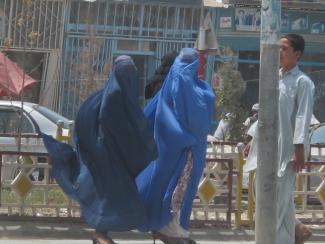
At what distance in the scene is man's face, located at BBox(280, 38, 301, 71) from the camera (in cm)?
705

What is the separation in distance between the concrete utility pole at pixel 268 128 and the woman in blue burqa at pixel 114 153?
3.04ft

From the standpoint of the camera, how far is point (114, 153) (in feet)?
23.2

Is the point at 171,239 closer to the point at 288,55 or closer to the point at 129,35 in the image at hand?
the point at 288,55

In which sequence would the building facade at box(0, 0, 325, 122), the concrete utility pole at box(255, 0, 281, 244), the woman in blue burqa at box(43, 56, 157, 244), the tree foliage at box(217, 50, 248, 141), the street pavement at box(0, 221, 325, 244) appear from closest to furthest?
the concrete utility pole at box(255, 0, 281, 244), the woman in blue burqa at box(43, 56, 157, 244), the street pavement at box(0, 221, 325, 244), the tree foliage at box(217, 50, 248, 141), the building facade at box(0, 0, 325, 122)

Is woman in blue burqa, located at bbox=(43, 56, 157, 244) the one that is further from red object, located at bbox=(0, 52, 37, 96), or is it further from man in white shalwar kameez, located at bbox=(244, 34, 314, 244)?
red object, located at bbox=(0, 52, 37, 96)

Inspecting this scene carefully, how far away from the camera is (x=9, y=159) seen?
9258 millimetres

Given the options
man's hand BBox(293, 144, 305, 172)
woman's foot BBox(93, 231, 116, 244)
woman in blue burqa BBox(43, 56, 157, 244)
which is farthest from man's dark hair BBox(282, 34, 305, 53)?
woman's foot BBox(93, 231, 116, 244)

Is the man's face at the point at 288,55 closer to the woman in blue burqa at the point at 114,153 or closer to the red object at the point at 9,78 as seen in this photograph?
the woman in blue burqa at the point at 114,153

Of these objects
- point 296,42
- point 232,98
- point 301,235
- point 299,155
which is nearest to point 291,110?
point 299,155

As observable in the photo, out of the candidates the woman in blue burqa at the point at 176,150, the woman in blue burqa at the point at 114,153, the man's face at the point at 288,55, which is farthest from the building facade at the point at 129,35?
the man's face at the point at 288,55

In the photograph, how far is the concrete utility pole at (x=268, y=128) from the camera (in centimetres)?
663

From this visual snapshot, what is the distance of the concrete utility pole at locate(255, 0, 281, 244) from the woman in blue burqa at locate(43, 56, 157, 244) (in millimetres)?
926

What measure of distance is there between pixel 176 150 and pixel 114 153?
0.56 meters

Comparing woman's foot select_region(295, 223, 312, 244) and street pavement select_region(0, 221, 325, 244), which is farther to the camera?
street pavement select_region(0, 221, 325, 244)
